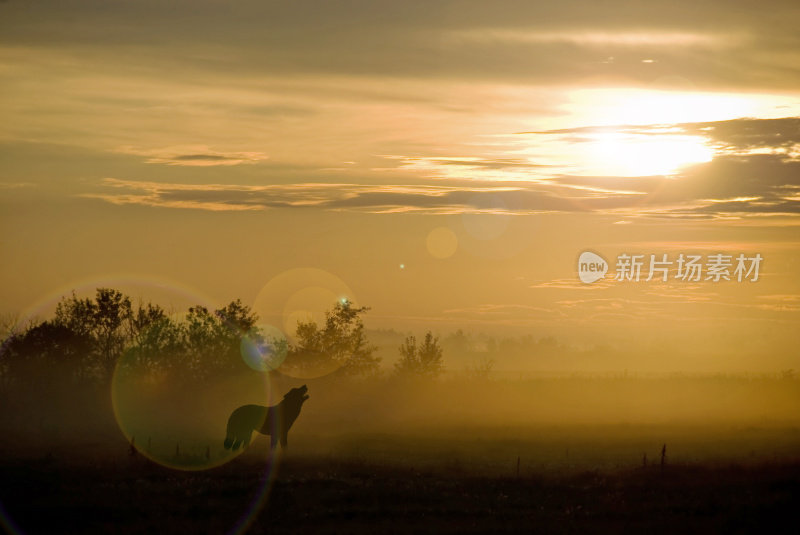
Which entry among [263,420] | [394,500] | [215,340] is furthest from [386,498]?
[215,340]

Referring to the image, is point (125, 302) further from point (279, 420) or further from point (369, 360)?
point (279, 420)

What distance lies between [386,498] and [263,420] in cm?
1909

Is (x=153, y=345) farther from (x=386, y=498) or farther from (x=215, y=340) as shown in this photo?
(x=386, y=498)

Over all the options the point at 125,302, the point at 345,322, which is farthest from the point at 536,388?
the point at 125,302

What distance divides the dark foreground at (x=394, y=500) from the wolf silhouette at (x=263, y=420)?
6790 mm

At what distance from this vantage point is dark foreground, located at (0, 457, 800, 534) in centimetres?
3272

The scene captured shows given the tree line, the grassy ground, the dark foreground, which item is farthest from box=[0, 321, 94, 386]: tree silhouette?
the dark foreground

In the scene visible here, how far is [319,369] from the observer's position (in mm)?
110812

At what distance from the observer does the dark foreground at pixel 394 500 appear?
32.7 m

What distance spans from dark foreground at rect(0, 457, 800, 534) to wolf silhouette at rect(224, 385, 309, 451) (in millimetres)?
6790

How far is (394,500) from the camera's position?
37250mm

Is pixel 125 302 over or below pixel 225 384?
over

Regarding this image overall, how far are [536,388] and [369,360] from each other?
207ft

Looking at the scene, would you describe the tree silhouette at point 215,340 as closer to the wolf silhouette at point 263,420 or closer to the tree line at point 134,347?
the tree line at point 134,347
